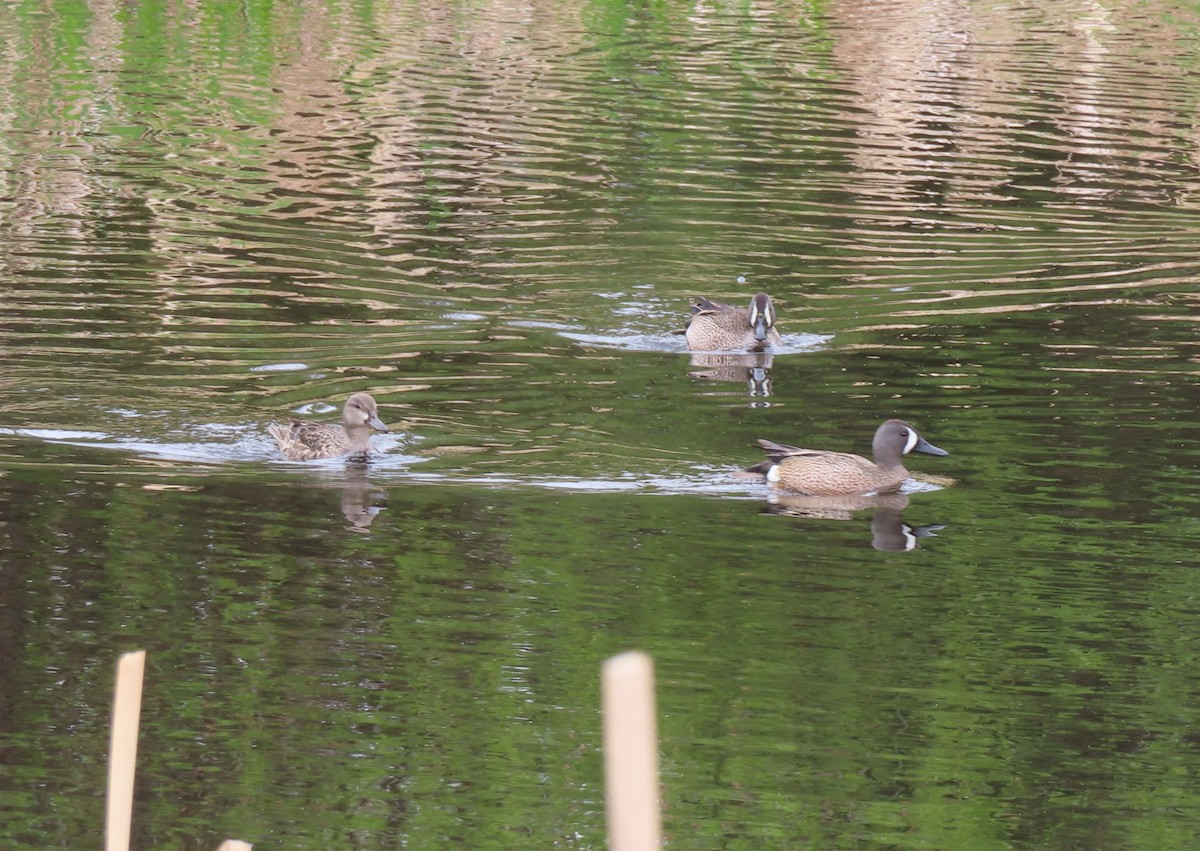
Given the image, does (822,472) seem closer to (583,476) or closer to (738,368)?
(583,476)

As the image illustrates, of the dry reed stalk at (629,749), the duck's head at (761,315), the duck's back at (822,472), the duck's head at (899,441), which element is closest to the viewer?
the dry reed stalk at (629,749)

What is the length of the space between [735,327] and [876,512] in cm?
444

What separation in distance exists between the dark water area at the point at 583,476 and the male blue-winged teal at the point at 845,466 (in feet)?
0.51

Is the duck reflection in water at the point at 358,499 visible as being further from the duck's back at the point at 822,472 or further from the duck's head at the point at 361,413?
the duck's back at the point at 822,472

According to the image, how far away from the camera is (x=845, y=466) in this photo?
13.2 m

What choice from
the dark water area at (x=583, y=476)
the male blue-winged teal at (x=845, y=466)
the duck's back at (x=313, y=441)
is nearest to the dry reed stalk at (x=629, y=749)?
the dark water area at (x=583, y=476)

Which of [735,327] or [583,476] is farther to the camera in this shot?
[735,327]

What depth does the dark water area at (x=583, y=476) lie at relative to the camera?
866 cm

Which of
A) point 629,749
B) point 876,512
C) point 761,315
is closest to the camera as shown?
point 629,749

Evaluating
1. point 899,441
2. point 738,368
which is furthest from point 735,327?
point 899,441

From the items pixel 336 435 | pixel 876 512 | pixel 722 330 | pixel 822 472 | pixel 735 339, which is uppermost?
pixel 722 330

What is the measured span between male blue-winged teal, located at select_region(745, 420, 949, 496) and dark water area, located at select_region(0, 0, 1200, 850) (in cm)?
16

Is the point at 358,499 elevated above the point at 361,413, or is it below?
below

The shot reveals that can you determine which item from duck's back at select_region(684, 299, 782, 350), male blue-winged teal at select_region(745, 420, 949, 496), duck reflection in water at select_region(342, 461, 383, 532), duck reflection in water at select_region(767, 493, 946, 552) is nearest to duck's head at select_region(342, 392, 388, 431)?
duck reflection in water at select_region(342, 461, 383, 532)
